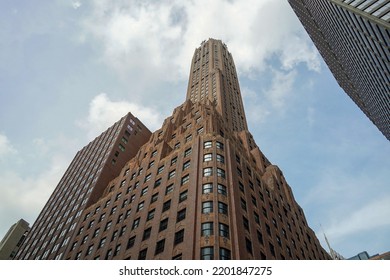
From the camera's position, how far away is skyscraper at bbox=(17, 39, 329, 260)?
1501 inches

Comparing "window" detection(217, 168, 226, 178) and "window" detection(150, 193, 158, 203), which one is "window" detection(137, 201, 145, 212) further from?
"window" detection(217, 168, 226, 178)

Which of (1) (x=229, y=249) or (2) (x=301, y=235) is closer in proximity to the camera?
(1) (x=229, y=249)

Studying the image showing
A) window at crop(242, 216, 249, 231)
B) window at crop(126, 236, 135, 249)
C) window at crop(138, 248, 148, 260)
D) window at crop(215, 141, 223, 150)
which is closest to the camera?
window at crop(138, 248, 148, 260)

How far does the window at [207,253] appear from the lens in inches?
1329

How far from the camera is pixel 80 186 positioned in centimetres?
7894

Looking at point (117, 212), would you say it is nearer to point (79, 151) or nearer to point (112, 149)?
point (112, 149)

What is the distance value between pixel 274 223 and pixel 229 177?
39.5ft

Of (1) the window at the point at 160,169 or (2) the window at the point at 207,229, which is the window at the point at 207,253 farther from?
(1) the window at the point at 160,169

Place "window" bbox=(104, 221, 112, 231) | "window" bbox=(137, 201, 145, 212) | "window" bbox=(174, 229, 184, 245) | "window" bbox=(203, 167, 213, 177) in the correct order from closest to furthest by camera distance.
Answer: "window" bbox=(174, 229, 184, 245) → "window" bbox=(203, 167, 213, 177) → "window" bbox=(137, 201, 145, 212) → "window" bbox=(104, 221, 112, 231)

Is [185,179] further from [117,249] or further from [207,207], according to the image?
[117,249]

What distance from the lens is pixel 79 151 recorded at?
4023 inches

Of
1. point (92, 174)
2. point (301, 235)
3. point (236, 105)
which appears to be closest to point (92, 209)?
point (92, 174)

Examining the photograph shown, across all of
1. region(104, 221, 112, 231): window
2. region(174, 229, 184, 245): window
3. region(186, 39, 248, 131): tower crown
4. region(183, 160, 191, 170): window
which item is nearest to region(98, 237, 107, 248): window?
region(104, 221, 112, 231): window

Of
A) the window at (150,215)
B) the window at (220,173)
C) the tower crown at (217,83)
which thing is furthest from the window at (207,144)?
A: the tower crown at (217,83)
